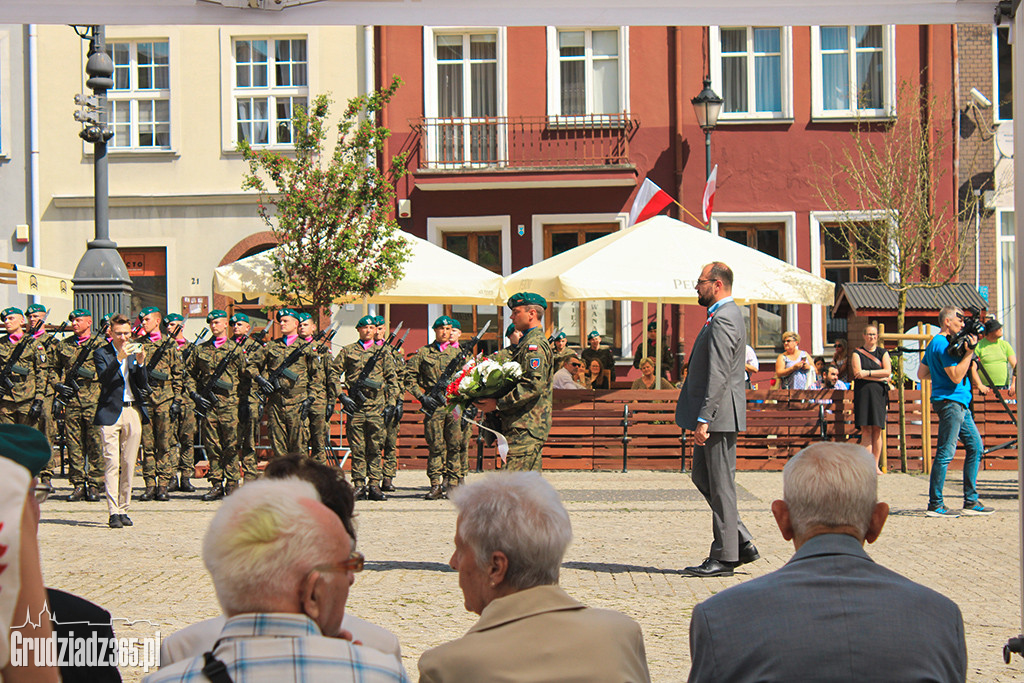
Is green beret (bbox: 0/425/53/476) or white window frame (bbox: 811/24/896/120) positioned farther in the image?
white window frame (bbox: 811/24/896/120)

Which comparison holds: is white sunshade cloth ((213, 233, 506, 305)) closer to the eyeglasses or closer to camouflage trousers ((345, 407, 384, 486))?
camouflage trousers ((345, 407, 384, 486))

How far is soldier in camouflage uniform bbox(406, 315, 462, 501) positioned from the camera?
13.0 meters

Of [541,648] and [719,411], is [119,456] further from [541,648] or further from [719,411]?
[541,648]

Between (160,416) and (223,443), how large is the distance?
0.76 metres

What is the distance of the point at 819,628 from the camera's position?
8.73 feet

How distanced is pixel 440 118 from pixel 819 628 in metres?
20.4

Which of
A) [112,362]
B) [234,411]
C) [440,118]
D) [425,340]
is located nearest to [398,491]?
[234,411]

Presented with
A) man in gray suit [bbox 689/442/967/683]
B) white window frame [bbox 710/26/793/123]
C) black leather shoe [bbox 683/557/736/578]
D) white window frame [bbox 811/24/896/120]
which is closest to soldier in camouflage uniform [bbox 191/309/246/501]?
black leather shoe [bbox 683/557/736/578]

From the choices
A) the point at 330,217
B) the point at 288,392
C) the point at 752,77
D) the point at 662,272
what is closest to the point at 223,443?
the point at 288,392

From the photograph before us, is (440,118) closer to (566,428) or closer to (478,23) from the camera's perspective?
(566,428)

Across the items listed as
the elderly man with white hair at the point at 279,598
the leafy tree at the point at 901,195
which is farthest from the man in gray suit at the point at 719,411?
the leafy tree at the point at 901,195

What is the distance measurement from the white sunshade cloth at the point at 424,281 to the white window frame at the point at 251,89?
6.34m

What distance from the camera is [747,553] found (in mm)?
7934

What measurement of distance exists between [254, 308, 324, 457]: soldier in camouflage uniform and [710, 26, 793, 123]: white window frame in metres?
11.8
